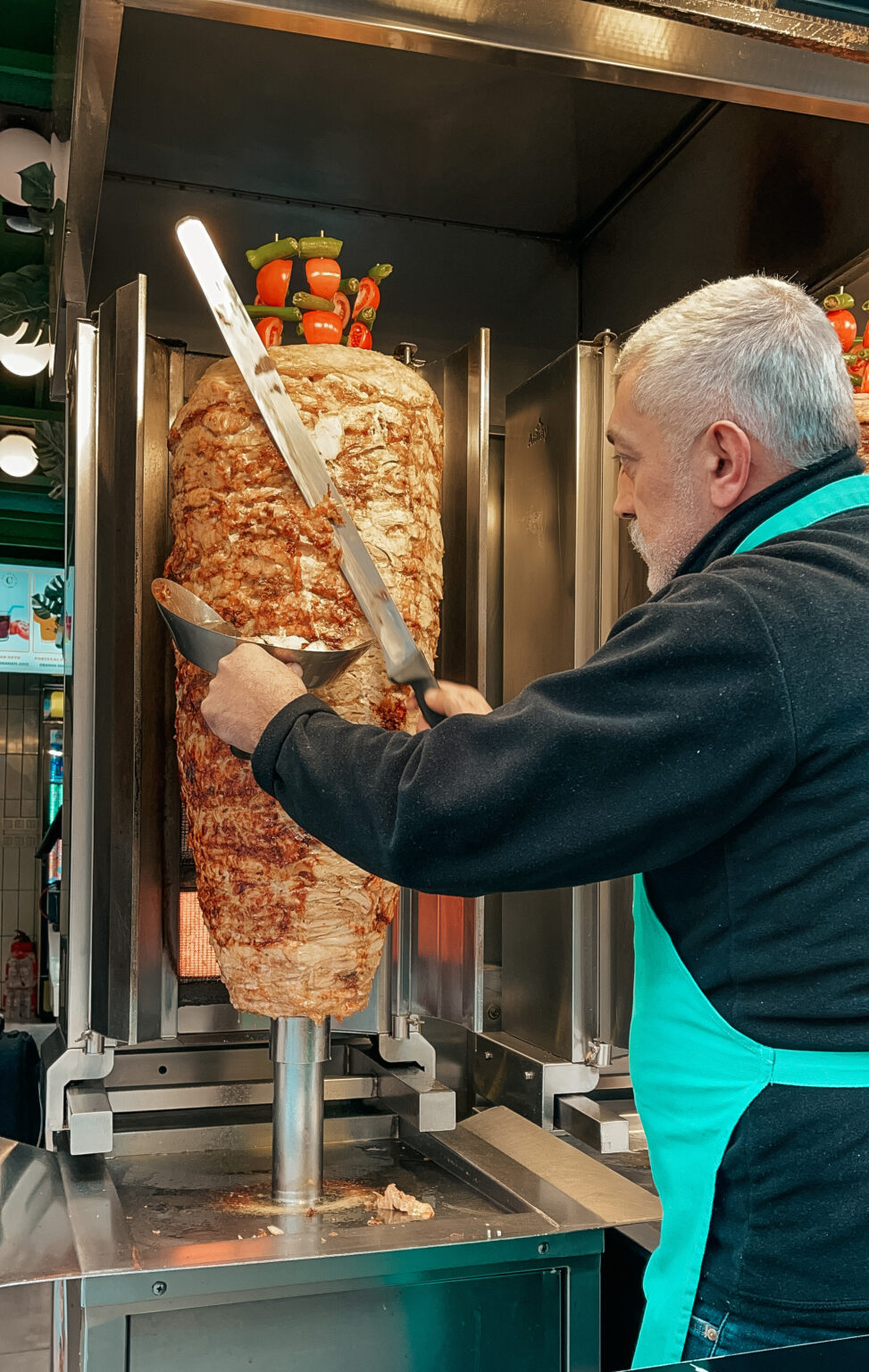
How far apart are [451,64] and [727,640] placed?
1.85 m

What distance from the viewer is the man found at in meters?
1.12

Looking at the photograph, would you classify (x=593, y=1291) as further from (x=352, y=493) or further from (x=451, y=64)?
(x=451, y=64)

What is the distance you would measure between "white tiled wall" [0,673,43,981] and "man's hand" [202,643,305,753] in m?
9.34

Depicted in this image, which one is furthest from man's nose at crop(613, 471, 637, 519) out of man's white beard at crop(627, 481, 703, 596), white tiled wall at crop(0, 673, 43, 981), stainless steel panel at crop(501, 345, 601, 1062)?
white tiled wall at crop(0, 673, 43, 981)

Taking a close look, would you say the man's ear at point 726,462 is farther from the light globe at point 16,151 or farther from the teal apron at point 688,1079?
the light globe at point 16,151

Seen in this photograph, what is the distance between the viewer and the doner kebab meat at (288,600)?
1.71 m

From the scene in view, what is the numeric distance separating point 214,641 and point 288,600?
17 centimetres

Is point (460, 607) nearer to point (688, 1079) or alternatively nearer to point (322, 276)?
point (322, 276)

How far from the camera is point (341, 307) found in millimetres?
1989

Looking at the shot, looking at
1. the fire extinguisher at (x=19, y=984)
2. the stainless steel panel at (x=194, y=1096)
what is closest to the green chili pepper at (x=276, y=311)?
the stainless steel panel at (x=194, y=1096)

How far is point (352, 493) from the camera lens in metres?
1.78

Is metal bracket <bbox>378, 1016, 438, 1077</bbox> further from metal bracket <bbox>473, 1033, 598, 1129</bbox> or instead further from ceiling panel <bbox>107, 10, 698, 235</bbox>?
ceiling panel <bbox>107, 10, 698, 235</bbox>

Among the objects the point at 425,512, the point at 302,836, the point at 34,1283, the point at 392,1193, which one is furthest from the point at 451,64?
the point at 34,1283

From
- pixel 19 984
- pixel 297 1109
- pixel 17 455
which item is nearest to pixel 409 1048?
pixel 297 1109
